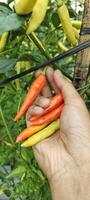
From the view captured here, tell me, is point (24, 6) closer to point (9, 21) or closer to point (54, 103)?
point (9, 21)

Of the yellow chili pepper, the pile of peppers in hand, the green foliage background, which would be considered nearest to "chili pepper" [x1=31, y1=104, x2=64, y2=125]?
the pile of peppers in hand

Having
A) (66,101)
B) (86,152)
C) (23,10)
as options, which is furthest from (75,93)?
(23,10)

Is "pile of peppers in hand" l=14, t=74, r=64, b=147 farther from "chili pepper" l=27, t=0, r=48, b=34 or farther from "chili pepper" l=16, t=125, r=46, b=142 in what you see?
"chili pepper" l=27, t=0, r=48, b=34

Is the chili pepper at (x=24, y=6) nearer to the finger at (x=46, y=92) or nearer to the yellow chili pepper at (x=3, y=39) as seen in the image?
the yellow chili pepper at (x=3, y=39)

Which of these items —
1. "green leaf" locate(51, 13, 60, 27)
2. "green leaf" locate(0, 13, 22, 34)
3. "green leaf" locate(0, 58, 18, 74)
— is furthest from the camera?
"green leaf" locate(51, 13, 60, 27)

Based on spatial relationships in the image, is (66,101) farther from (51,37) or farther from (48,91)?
(51,37)

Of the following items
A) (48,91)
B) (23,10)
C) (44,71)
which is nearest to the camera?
(23,10)
